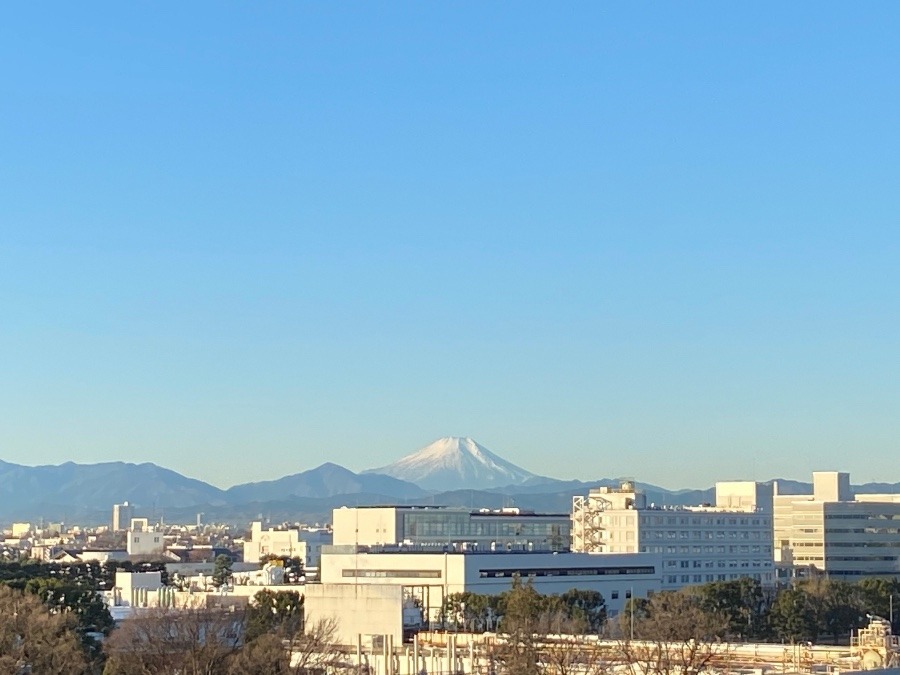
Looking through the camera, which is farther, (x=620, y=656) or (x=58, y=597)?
(x=58, y=597)

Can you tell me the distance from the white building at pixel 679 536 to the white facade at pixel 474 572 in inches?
413

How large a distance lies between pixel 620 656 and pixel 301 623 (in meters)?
23.0

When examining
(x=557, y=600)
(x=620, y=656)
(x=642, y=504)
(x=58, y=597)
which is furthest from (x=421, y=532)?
(x=620, y=656)

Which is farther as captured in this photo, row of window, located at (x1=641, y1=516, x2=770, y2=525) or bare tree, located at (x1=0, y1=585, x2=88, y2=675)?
row of window, located at (x1=641, y1=516, x2=770, y2=525)

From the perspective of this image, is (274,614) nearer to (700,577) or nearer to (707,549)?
(700,577)

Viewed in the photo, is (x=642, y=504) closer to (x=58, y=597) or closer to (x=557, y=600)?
(x=557, y=600)

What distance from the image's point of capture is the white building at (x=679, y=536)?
5069 inches

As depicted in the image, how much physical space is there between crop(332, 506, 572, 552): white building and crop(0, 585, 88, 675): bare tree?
6696 cm

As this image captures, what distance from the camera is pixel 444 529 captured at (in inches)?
5167

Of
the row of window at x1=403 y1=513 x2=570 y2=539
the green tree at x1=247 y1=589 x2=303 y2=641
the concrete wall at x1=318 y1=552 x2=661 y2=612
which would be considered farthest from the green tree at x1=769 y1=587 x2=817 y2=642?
the row of window at x1=403 y1=513 x2=570 y2=539

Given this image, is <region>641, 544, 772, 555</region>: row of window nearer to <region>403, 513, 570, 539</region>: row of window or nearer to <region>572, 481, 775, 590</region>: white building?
<region>572, 481, 775, 590</region>: white building

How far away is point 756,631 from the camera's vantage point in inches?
3767

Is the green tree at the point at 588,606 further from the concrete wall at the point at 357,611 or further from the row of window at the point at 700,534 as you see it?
the concrete wall at the point at 357,611

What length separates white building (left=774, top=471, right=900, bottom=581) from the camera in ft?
490
